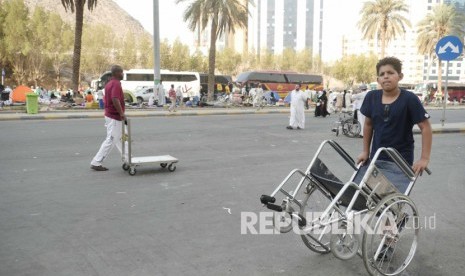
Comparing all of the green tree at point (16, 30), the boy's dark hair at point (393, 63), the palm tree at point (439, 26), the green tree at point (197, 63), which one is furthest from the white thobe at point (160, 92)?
Answer: the green tree at point (197, 63)

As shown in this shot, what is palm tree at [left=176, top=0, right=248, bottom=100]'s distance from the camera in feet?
110

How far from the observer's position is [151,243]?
13.6ft

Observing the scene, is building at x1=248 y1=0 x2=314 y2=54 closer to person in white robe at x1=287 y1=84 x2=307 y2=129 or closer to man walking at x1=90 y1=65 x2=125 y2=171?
person in white robe at x1=287 y1=84 x2=307 y2=129

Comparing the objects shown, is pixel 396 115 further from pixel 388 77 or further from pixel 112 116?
pixel 112 116

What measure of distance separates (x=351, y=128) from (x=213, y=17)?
22.8 meters

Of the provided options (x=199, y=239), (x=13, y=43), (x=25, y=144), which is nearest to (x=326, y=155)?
(x=199, y=239)

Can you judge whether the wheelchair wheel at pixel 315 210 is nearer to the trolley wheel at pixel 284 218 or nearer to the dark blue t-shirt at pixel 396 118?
the trolley wheel at pixel 284 218

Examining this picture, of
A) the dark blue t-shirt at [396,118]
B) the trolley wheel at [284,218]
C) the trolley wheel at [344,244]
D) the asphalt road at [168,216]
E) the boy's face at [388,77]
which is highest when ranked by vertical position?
the boy's face at [388,77]

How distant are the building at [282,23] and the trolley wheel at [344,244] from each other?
6134 inches

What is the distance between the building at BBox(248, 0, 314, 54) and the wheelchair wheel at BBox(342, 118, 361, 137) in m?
145

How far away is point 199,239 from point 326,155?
18.8 ft

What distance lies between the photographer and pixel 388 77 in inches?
141

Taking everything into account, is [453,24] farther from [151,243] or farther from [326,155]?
[151,243]

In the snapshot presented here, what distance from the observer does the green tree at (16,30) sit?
50781mm
